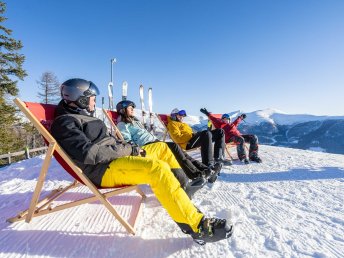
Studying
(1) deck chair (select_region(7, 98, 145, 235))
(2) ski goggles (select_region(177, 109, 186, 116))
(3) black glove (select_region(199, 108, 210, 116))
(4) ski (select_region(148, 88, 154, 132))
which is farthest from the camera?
(4) ski (select_region(148, 88, 154, 132))

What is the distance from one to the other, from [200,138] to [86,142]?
3.30 metres

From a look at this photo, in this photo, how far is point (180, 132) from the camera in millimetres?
6328

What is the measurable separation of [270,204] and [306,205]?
484mm

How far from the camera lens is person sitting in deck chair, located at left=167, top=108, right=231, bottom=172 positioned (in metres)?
5.14

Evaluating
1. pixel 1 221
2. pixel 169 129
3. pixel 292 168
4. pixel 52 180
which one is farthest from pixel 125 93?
pixel 1 221

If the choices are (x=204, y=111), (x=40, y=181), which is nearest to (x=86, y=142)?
(x=40, y=181)

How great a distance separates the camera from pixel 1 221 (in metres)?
3.07

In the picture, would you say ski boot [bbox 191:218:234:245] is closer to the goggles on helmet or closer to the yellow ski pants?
the yellow ski pants

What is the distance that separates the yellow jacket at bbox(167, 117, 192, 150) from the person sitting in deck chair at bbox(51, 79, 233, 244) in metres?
3.11

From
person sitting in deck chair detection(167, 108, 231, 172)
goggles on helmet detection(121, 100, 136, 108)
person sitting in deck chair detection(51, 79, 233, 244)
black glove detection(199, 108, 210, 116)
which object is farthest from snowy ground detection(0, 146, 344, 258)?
black glove detection(199, 108, 210, 116)

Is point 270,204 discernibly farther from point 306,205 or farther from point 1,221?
point 1,221

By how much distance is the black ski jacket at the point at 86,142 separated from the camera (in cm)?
254

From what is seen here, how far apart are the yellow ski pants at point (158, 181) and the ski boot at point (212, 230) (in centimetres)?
5

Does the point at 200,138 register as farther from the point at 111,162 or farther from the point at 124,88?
the point at 124,88
